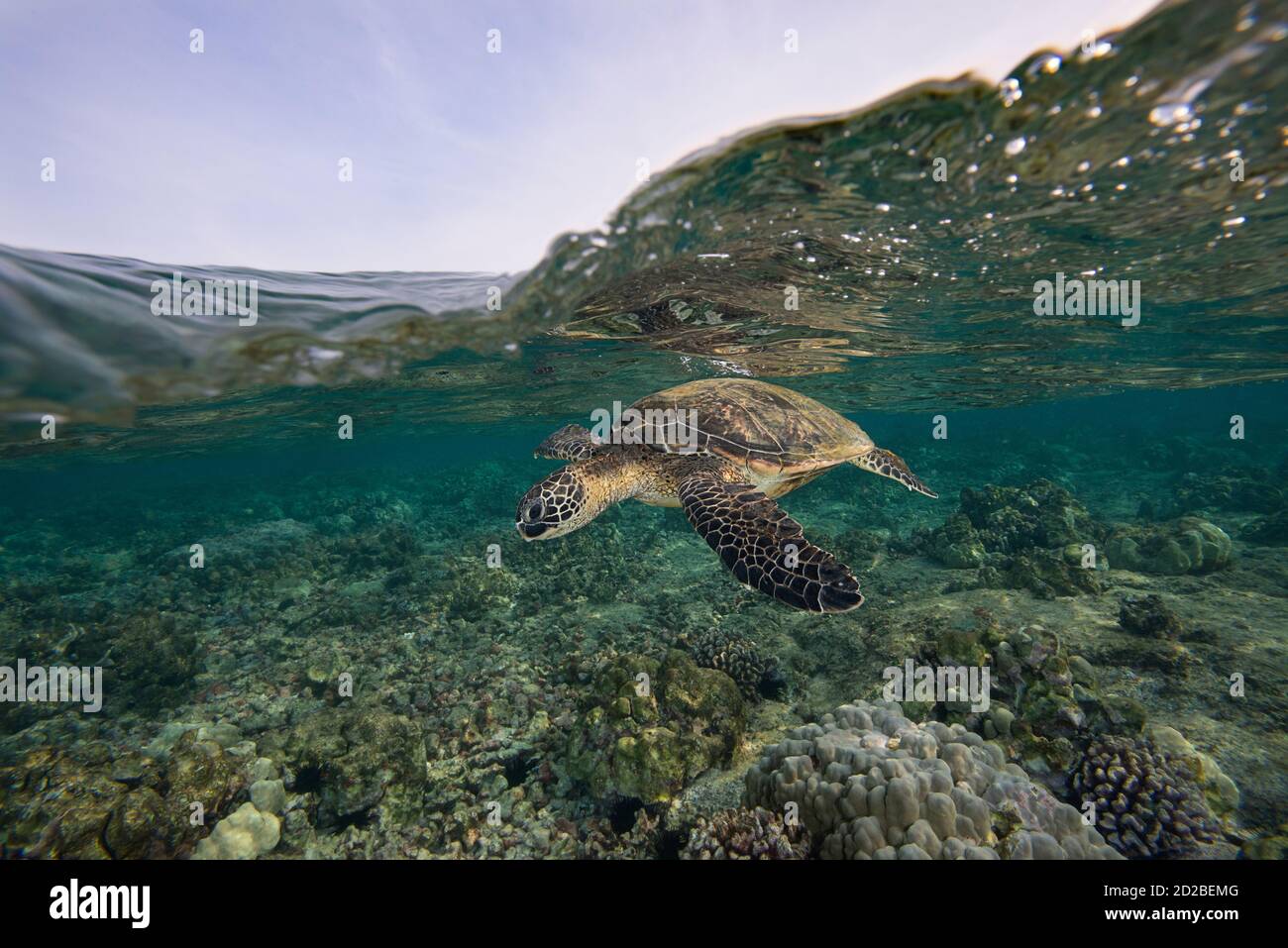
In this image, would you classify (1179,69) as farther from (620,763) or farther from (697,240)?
(620,763)

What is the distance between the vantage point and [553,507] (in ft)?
21.4

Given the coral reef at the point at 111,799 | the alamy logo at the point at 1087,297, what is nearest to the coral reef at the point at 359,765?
the coral reef at the point at 111,799

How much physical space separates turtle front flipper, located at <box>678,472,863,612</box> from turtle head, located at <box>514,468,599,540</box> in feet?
5.15

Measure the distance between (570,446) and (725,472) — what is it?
3033mm

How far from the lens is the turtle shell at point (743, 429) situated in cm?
796

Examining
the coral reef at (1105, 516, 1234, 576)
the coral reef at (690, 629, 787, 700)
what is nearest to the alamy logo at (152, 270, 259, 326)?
the coral reef at (690, 629, 787, 700)

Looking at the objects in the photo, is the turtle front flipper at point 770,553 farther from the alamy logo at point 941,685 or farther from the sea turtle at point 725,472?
the alamy logo at point 941,685

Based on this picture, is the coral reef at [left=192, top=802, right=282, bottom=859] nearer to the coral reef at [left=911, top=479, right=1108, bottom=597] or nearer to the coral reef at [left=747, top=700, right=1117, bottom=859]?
the coral reef at [left=747, top=700, right=1117, bottom=859]

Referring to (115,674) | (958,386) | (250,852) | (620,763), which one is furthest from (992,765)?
(958,386)

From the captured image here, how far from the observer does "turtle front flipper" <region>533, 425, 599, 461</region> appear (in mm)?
8625

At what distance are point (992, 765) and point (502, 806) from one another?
4764mm

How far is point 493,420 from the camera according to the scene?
3194 cm
